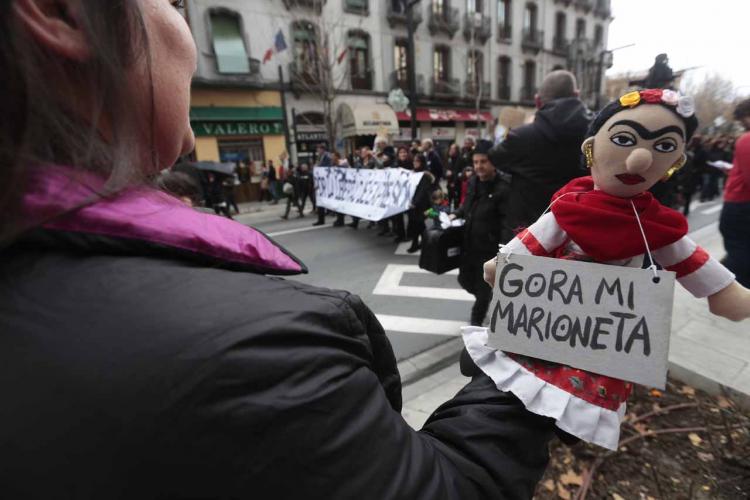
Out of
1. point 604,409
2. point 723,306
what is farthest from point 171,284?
point 723,306

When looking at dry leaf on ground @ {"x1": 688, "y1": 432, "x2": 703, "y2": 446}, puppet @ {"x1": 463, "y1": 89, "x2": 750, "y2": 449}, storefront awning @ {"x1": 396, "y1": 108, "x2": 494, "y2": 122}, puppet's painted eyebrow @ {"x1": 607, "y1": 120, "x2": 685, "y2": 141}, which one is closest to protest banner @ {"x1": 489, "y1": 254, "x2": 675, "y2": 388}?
puppet @ {"x1": 463, "y1": 89, "x2": 750, "y2": 449}

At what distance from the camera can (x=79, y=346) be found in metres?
0.43

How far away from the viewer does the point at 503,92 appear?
78.8 feet

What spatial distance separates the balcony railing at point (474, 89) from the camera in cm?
2209

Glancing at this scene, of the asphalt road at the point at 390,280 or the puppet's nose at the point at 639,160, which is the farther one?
the asphalt road at the point at 390,280

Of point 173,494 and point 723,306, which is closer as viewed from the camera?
point 173,494

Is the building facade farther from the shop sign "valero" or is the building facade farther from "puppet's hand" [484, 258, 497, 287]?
"puppet's hand" [484, 258, 497, 287]

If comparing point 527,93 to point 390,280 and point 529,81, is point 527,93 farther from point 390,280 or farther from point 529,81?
point 390,280

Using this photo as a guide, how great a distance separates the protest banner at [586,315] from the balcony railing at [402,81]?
1974cm

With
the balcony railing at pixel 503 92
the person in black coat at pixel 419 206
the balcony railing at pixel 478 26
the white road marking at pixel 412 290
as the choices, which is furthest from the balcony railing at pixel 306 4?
the white road marking at pixel 412 290

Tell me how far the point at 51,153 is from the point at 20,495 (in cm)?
41

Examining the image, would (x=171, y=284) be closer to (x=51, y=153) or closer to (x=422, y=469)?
(x=51, y=153)

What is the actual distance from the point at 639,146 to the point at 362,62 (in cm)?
1938

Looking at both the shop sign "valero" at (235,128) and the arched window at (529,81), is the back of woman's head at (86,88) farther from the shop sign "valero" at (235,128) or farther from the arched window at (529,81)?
the arched window at (529,81)
